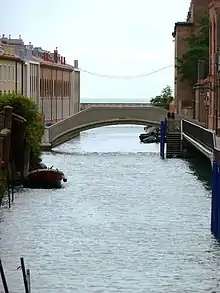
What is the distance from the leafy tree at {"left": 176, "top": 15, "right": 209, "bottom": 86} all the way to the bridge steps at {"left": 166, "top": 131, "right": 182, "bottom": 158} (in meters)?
14.6

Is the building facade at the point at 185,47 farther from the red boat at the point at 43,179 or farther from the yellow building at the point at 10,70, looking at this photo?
the red boat at the point at 43,179

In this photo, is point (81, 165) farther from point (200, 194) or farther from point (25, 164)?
point (200, 194)

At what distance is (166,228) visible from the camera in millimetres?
35344

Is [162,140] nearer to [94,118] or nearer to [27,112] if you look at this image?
[94,118]

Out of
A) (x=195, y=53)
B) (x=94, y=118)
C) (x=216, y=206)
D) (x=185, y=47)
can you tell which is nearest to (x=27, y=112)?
(x=216, y=206)

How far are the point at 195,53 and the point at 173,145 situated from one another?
821 inches

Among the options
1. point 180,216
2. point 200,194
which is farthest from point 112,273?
point 200,194

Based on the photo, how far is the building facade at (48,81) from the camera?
332 feet

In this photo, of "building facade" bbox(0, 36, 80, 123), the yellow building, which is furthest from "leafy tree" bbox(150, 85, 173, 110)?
the yellow building

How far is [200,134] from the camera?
59.0m

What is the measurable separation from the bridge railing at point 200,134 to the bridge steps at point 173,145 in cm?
92

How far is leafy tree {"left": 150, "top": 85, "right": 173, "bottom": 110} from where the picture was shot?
414 ft

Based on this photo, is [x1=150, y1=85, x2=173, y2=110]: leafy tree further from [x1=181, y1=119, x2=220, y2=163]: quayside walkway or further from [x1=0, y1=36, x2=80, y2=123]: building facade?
[x1=181, y1=119, x2=220, y2=163]: quayside walkway

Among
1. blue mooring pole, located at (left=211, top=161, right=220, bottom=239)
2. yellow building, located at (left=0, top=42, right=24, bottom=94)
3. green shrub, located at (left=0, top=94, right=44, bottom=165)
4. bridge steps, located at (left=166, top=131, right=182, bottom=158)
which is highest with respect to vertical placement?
yellow building, located at (left=0, top=42, right=24, bottom=94)
